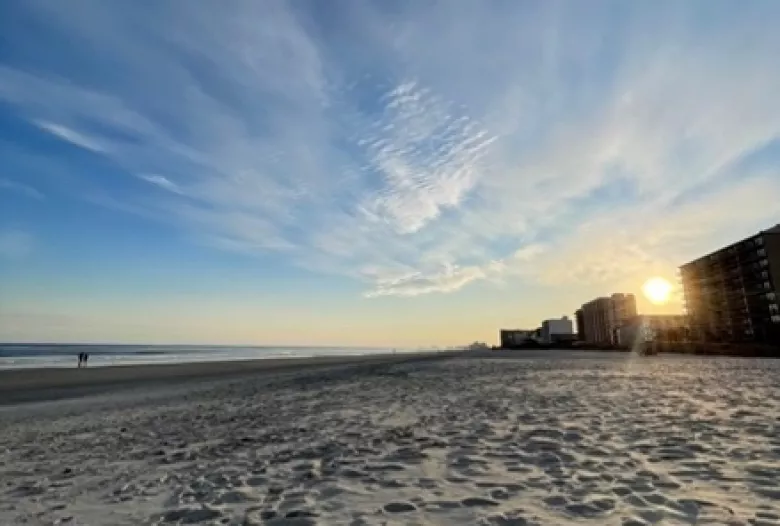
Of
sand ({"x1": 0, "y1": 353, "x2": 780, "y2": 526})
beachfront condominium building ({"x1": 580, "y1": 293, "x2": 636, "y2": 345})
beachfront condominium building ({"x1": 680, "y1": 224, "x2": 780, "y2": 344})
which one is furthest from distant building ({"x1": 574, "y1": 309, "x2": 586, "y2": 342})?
sand ({"x1": 0, "y1": 353, "x2": 780, "y2": 526})

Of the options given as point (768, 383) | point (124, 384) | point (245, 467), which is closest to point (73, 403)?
point (124, 384)

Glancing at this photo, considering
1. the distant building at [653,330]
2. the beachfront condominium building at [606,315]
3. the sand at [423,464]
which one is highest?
the beachfront condominium building at [606,315]

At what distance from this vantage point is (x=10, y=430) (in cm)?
1345

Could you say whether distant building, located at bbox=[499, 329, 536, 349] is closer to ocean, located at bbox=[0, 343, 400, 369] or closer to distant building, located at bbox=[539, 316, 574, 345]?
distant building, located at bbox=[539, 316, 574, 345]

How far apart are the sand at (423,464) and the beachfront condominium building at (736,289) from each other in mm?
82493

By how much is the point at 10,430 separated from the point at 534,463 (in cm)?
1427

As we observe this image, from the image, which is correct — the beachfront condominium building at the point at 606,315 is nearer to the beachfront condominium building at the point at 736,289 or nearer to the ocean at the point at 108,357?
the beachfront condominium building at the point at 736,289

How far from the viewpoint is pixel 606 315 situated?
164000 mm

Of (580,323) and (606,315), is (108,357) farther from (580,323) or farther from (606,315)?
(580,323)

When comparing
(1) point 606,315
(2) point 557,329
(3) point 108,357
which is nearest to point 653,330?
(1) point 606,315

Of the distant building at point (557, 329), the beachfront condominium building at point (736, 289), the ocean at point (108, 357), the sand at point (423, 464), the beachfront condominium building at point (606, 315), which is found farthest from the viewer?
the distant building at point (557, 329)

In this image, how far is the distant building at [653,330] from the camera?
80.7m

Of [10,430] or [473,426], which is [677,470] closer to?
[473,426]

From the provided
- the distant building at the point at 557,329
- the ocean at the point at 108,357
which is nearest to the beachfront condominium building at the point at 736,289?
the distant building at the point at 557,329
